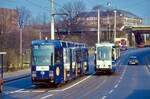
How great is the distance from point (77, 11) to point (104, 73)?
63708 millimetres

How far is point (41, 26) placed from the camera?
109688mm

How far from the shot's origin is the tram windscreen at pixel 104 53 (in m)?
50.6

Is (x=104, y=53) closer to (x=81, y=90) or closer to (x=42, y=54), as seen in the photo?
(x=42, y=54)

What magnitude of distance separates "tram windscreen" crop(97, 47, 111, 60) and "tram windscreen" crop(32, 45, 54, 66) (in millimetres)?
18210

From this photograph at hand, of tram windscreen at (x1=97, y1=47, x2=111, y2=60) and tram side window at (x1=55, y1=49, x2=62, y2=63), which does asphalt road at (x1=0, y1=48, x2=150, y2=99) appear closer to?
tram side window at (x1=55, y1=49, x2=62, y2=63)

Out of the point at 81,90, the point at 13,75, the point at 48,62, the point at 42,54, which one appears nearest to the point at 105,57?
the point at 13,75

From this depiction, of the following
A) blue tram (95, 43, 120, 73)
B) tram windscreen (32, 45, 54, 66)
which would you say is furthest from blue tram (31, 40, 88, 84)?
blue tram (95, 43, 120, 73)

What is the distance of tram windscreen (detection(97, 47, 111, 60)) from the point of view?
50.6 m

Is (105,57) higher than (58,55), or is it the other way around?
(58,55)

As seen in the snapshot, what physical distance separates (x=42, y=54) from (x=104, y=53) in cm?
1878

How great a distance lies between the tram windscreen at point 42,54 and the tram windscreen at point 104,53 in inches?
717

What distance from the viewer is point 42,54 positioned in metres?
32.9

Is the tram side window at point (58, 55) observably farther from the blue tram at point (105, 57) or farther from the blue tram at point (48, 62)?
the blue tram at point (105, 57)

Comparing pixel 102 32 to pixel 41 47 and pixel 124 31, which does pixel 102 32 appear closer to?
pixel 124 31
